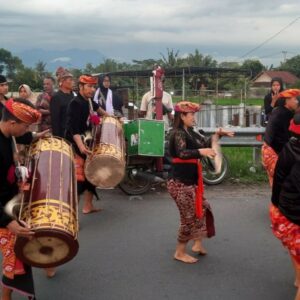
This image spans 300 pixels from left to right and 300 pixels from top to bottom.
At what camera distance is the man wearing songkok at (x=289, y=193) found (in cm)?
349

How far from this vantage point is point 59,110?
685 cm

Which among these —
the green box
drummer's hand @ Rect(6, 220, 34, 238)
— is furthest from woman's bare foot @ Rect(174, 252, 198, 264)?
the green box

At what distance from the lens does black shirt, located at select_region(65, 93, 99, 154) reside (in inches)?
244

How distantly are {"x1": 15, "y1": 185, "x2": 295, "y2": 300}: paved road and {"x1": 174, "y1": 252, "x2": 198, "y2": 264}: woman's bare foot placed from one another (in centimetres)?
6

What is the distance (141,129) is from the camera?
731 centimetres

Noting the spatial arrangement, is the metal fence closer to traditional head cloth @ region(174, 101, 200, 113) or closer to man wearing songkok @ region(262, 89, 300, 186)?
man wearing songkok @ region(262, 89, 300, 186)

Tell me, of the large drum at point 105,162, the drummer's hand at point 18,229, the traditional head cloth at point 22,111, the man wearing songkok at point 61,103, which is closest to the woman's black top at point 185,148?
the large drum at point 105,162

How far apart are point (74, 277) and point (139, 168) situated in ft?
10.4

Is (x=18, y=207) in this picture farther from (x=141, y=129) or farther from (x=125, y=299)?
(x=141, y=129)

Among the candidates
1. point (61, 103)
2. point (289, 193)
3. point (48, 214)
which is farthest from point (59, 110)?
point (289, 193)

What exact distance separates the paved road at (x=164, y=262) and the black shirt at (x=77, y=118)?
3.78ft

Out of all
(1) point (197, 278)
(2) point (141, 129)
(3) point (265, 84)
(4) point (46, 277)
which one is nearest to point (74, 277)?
(4) point (46, 277)

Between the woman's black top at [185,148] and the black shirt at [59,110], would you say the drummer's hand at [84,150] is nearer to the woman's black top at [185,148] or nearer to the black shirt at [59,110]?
the black shirt at [59,110]

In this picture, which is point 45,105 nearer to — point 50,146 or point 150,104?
point 150,104
